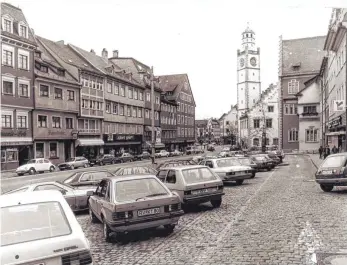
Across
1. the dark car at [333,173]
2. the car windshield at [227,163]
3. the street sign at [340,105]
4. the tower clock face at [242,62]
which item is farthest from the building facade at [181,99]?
the dark car at [333,173]

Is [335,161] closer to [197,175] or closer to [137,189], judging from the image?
[197,175]

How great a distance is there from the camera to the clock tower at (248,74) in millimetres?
106188

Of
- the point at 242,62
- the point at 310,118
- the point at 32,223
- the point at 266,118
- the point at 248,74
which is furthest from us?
the point at 242,62

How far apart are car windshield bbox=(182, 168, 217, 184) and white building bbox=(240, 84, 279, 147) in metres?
67.0

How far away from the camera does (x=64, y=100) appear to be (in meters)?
44.2

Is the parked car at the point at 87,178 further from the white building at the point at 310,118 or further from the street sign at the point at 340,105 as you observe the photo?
the white building at the point at 310,118

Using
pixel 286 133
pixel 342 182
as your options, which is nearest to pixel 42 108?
pixel 342 182

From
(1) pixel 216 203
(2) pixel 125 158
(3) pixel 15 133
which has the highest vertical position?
(3) pixel 15 133

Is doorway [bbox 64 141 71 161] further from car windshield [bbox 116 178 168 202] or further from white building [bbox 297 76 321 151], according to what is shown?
white building [bbox 297 76 321 151]

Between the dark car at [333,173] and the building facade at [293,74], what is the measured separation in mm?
54484

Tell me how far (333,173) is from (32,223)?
12824 mm

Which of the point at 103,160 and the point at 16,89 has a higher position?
the point at 16,89

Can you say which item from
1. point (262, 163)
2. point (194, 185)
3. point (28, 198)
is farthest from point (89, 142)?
point (28, 198)

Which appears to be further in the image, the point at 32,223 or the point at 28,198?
the point at 28,198
